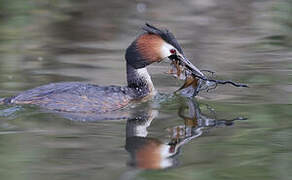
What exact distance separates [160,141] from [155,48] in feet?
5.45

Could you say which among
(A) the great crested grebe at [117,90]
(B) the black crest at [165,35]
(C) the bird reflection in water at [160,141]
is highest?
(B) the black crest at [165,35]

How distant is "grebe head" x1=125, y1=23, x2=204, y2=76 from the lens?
284 inches

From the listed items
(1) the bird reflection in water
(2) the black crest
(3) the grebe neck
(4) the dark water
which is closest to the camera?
(4) the dark water

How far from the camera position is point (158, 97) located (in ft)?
24.7

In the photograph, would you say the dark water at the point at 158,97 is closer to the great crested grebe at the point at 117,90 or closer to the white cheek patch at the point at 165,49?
the great crested grebe at the point at 117,90

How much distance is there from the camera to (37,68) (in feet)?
29.0

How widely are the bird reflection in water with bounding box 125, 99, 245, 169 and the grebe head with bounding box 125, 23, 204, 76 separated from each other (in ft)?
1.81

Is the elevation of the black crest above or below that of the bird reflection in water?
above

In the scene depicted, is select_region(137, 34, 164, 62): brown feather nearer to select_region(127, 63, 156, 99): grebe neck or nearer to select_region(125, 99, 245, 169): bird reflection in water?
select_region(127, 63, 156, 99): grebe neck

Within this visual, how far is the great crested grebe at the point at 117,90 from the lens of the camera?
689 centimetres

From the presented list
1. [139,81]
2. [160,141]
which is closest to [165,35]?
[139,81]

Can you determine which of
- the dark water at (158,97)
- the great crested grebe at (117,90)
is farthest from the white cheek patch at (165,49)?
the dark water at (158,97)

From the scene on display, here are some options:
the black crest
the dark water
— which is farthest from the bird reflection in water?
the black crest

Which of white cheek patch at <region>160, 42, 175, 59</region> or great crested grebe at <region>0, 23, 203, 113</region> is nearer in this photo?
great crested grebe at <region>0, 23, 203, 113</region>
